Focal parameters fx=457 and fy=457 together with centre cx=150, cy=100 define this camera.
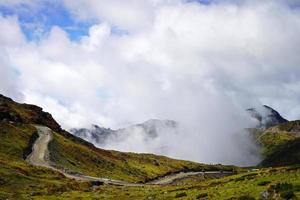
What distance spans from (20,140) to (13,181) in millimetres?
100376

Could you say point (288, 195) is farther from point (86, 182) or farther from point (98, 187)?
point (86, 182)

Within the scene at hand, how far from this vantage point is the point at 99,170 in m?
198

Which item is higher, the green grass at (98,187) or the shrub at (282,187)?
the green grass at (98,187)

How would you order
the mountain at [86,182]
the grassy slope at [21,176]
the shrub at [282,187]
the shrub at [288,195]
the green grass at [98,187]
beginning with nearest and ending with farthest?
the shrub at [288,195]
the shrub at [282,187]
the mountain at [86,182]
the green grass at [98,187]
the grassy slope at [21,176]

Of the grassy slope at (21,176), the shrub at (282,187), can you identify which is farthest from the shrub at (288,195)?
the grassy slope at (21,176)

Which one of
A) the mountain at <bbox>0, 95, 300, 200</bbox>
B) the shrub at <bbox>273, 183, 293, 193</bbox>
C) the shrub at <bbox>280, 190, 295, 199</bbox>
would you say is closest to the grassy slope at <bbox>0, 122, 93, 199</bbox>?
the mountain at <bbox>0, 95, 300, 200</bbox>

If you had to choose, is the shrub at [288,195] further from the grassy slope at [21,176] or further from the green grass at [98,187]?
the grassy slope at [21,176]

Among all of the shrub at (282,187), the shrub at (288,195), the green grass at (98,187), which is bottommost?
the shrub at (288,195)

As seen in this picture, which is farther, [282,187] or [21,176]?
[21,176]

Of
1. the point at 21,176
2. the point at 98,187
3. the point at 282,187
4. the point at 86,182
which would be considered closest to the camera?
the point at 282,187

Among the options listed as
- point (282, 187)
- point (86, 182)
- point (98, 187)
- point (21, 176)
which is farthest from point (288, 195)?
point (86, 182)

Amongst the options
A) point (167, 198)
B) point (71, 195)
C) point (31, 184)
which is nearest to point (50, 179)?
point (31, 184)

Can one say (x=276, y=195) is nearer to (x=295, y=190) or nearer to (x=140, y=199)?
(x=295, y=190)

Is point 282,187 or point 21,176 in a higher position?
point 21,176
